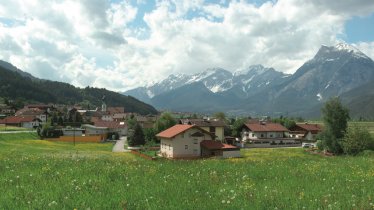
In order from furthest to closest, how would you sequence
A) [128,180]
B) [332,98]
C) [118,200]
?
[332,98] < [128,180] < [118,200]

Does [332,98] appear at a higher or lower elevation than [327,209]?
higher

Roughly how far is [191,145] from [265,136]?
185ft

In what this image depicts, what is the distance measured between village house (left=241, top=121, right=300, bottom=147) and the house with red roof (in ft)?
155

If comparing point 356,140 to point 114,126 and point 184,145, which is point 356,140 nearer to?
point 184,145

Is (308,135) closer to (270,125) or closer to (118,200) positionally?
(270,125)

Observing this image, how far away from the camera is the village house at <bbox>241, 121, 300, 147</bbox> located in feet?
406

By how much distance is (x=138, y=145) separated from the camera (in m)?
99.6

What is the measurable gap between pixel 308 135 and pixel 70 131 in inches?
3421

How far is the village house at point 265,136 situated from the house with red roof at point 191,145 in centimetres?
4717

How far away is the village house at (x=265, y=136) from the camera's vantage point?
124 m

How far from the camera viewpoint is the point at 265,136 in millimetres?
126312

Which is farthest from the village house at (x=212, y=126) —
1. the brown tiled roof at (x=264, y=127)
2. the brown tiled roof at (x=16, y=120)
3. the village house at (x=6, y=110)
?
the village house at (x=6, y=110)

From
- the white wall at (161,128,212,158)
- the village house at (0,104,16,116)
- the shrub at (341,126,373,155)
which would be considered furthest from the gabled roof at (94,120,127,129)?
the shrub at (341,126,373,155)

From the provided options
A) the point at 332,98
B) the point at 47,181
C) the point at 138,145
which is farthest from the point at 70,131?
the point at 47,181
